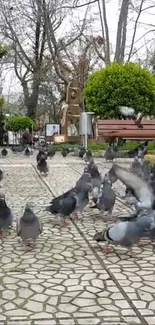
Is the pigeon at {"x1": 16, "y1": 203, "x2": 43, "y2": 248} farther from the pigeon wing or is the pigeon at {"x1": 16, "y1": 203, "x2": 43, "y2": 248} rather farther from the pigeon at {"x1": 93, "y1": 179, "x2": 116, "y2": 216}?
the pigeon at {"x1": 93, "y1": 179, "x2": 116, "y2": 216}

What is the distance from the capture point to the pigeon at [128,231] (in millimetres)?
4355

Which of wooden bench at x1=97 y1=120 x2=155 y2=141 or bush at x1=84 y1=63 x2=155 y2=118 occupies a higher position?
bush at x1=84 y1=63 x2=155 y2=118

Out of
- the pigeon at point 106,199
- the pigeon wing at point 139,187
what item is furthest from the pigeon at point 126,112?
the pigeon wing at point 139,187

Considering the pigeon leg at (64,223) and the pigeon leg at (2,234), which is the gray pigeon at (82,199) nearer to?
the pigeon leg at (64,223)

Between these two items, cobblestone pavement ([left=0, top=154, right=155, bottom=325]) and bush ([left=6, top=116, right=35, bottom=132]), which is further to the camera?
bush ([left=6, top=116, right=35, bottom=132])

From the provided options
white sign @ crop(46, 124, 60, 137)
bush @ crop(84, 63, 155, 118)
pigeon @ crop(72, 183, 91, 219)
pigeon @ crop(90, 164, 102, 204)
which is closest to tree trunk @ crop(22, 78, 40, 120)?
white sign @ crop(46, 124, 60, 137)

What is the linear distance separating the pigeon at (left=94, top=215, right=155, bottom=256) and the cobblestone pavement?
184 mm

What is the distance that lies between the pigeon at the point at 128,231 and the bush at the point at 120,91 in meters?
13.8

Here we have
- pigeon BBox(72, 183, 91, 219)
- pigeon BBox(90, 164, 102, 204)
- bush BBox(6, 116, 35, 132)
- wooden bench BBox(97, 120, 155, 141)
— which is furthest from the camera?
bush BBox(6, 116, 35, 132)

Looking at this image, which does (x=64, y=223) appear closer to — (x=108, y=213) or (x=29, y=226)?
(x=108, y=213)

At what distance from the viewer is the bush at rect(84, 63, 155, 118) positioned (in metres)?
18.2

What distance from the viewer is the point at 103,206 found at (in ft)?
19.2

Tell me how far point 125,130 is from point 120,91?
5.33 m

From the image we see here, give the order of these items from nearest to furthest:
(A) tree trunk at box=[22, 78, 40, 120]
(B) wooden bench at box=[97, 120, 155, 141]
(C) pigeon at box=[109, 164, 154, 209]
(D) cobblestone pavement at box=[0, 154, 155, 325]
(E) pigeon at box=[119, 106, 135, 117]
Answer: (D) cobblestone pavement at box=[0, 154, 155, 325] → (C) pigeon at box=[109, 164, 154, 209] → (B) wooden bench at box=[97, 120, 155, 141] → (E) pigeon at box=[119, 106, 135, 117] → (A) tree trunk at box=[22, 78, 40, 120]
